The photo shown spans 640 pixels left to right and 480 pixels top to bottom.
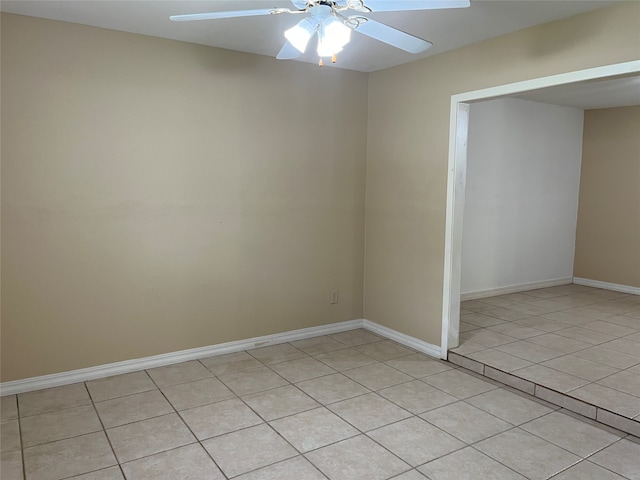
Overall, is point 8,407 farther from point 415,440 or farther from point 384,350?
point 384,350

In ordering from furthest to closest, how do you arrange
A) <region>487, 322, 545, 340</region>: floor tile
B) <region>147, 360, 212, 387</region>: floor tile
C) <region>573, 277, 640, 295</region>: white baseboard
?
<region>573, 277, 640, 295</region>: white baseboard, <region>487, 322, 545, 340</region>: floor tile, <region>147, 360, 212, 387</region>: floor tile

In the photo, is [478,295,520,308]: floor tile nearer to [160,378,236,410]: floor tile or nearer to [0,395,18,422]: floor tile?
[160,378,236,410]: floor tile

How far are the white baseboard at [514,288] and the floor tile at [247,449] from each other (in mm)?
3320

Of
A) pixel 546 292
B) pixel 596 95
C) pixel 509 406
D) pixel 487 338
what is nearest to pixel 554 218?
pixel 546 292

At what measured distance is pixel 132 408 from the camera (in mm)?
2932

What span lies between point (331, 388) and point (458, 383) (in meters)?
→ 0.92

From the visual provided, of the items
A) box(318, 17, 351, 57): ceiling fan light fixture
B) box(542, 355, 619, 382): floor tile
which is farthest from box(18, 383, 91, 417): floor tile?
A: box(542, 355, 619, 382): floor tile

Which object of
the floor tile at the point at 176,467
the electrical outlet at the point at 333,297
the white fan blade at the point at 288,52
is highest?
the white fan blade at the point at 288,52

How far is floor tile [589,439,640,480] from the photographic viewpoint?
7.66ft

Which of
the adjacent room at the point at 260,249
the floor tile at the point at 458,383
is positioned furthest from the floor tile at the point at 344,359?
the floor tile at the point at 458,383

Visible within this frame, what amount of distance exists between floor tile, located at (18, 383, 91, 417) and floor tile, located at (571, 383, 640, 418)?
317 cm

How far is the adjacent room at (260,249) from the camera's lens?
8.31 ft

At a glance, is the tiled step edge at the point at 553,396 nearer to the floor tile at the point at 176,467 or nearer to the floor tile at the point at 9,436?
the floor tile at the point at 176,467

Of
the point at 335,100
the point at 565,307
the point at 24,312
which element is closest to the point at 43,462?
the point at 24,312
